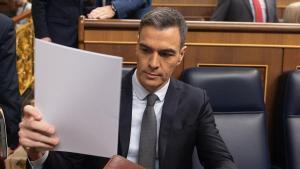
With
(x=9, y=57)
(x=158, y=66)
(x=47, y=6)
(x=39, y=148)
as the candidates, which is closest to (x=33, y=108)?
(x=39, y=148)

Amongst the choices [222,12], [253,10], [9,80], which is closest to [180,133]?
[9,80]

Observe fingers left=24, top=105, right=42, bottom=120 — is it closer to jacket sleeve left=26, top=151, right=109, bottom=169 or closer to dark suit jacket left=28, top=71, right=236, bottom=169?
jacket sleeve left=26, top=151, right=109, bottom=169

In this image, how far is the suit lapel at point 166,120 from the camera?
160 centimetres

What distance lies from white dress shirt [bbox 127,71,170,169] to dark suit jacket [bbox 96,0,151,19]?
3.38ft

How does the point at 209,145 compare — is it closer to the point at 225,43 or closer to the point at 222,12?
the point at 225,43

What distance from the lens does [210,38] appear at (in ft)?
8.21

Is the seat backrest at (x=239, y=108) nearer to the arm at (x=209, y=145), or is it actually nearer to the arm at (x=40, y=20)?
the arm at (x=209, y=145)

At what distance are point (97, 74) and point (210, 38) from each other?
1.43 meters

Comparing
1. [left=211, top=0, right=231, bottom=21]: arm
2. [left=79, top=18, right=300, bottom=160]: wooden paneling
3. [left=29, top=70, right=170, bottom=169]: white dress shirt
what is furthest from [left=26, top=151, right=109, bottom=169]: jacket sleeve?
[left=211, top=0, right=231, bottom=21]: arm

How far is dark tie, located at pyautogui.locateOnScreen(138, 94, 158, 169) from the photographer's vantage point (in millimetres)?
1586

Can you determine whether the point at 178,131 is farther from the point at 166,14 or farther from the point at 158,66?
the point at 166,14

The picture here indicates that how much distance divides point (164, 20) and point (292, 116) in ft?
3.59

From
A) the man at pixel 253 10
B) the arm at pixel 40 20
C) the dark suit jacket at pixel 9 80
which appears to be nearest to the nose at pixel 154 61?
the dark suit jacket at pixel 9 80

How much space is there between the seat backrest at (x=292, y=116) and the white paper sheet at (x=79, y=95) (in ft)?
4.28
